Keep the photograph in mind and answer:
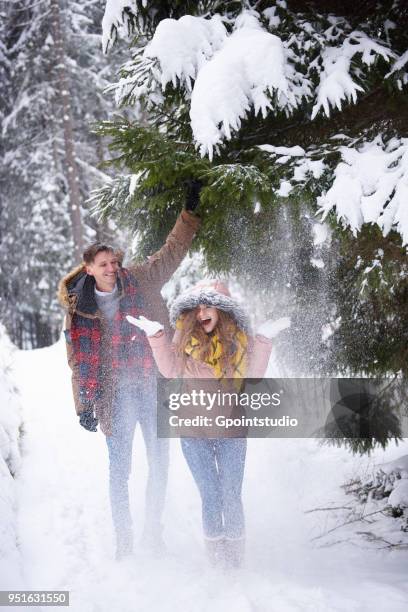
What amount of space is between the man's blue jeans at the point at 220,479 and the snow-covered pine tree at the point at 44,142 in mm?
12534

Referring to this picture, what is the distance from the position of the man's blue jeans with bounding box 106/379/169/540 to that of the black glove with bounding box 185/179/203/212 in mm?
1361

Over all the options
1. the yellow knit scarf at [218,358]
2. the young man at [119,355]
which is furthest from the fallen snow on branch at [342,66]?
the yellow knit scarf at [218,358]

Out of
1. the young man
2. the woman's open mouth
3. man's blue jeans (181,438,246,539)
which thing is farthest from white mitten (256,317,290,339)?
the young man

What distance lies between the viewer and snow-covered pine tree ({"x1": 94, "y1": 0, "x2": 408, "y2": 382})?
2961 millimetres

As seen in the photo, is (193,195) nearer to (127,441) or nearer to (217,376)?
(217,376)

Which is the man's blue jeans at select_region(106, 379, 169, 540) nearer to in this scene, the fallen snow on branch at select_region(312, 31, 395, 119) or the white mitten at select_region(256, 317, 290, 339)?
the white mitten at select_region(256, 317, 290, 339)

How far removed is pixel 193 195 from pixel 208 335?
1.09 meters

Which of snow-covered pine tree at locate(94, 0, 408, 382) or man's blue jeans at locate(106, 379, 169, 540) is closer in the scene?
snow-covered pine tree at locate(94, 0, 408, 382)

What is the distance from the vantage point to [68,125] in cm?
1504

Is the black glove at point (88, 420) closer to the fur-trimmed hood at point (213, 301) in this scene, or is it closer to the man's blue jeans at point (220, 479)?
the man's blue jeans at point (220, 479)

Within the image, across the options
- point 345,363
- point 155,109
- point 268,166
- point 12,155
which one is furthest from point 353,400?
point 12,155

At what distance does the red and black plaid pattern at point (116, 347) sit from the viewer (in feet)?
11.8

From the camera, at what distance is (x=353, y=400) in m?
4.31

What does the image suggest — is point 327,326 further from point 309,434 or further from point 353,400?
point 309,434
